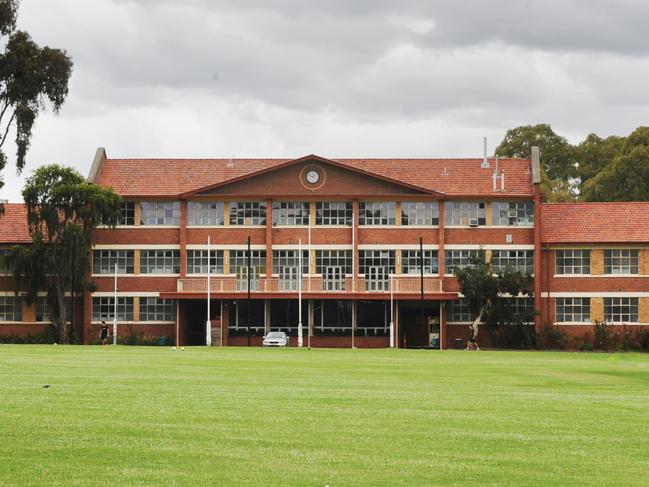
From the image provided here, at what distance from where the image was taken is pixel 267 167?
78.9 metres

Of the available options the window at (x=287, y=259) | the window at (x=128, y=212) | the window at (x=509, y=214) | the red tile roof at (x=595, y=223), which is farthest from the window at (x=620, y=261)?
the window at (x=128, y=212)

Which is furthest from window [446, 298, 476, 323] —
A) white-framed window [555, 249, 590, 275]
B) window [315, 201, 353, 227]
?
window [315, 201, 353, 227]

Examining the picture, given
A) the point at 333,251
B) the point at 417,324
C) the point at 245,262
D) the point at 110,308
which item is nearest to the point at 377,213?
the point at 333,251

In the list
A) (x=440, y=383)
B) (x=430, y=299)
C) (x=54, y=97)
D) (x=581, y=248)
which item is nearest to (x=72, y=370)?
(x=440, y=383)

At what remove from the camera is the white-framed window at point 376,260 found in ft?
253

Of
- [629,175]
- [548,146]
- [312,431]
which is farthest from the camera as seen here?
[548,146]

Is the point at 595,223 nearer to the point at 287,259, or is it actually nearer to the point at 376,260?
the point at 376,260

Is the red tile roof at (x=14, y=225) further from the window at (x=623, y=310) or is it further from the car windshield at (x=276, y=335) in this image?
the window at (x=623, y=310)

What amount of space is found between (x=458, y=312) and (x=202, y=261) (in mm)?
15619

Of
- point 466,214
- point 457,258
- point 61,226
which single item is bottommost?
point 457,258

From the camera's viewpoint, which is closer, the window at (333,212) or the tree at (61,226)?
the tree at (61,226)

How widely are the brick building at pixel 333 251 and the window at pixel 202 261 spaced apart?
0.33 feet

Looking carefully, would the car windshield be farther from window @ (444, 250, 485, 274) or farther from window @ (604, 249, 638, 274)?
window @ (604, 249, 638, 274)

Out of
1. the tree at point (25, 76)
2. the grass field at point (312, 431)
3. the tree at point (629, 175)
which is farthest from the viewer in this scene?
the tree at point (629, 175)
